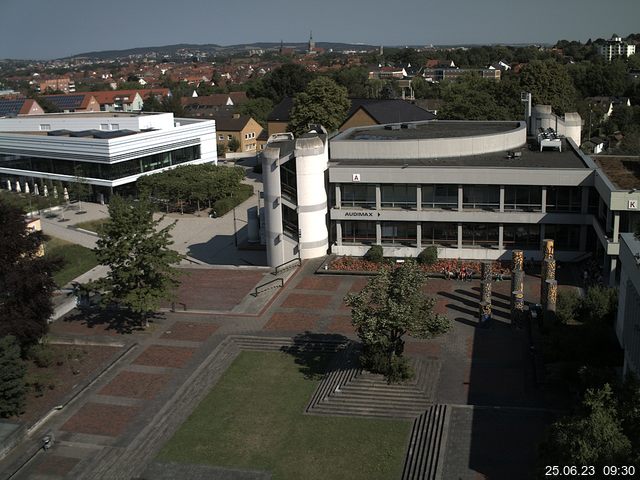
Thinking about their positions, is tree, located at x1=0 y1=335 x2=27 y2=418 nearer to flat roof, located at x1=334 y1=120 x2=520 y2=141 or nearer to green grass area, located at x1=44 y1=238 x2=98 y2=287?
green grass area, located at x1=44 y1=238 x2=98 y2=287

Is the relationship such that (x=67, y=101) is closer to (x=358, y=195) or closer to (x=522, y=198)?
(x=358, y=195)

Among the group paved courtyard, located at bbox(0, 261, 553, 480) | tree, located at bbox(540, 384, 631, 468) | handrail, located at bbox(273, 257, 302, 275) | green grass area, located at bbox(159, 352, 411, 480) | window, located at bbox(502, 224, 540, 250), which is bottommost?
green grass area, located at bbox(159, 352, 411, 480)

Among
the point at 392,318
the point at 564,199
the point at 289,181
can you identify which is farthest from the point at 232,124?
the point at 392,318

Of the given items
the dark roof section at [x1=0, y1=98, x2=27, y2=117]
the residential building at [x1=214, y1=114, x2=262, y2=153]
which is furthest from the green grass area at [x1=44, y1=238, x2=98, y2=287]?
the dark roof section at [x1=0, y1=98, x2=27, y2=117]

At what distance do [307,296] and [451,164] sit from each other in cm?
1269

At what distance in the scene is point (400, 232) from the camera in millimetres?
42781

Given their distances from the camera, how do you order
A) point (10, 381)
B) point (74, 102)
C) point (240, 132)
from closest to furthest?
1. point (10, 381)
2. point (240, 132)
3. point (74, 102)

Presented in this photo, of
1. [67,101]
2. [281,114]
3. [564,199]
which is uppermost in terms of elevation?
[67,101]

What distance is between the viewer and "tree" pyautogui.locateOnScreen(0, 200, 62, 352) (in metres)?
29.3

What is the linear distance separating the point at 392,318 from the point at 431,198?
17212 millimetres

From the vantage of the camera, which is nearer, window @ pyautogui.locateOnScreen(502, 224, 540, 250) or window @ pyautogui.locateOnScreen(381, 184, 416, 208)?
window @ pyautogui.locateOnScreen(502, 224, 540, 250)

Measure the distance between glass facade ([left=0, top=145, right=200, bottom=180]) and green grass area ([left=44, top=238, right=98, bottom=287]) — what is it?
12.4m

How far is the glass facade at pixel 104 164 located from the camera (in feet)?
224

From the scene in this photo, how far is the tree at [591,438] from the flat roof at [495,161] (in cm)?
2576
